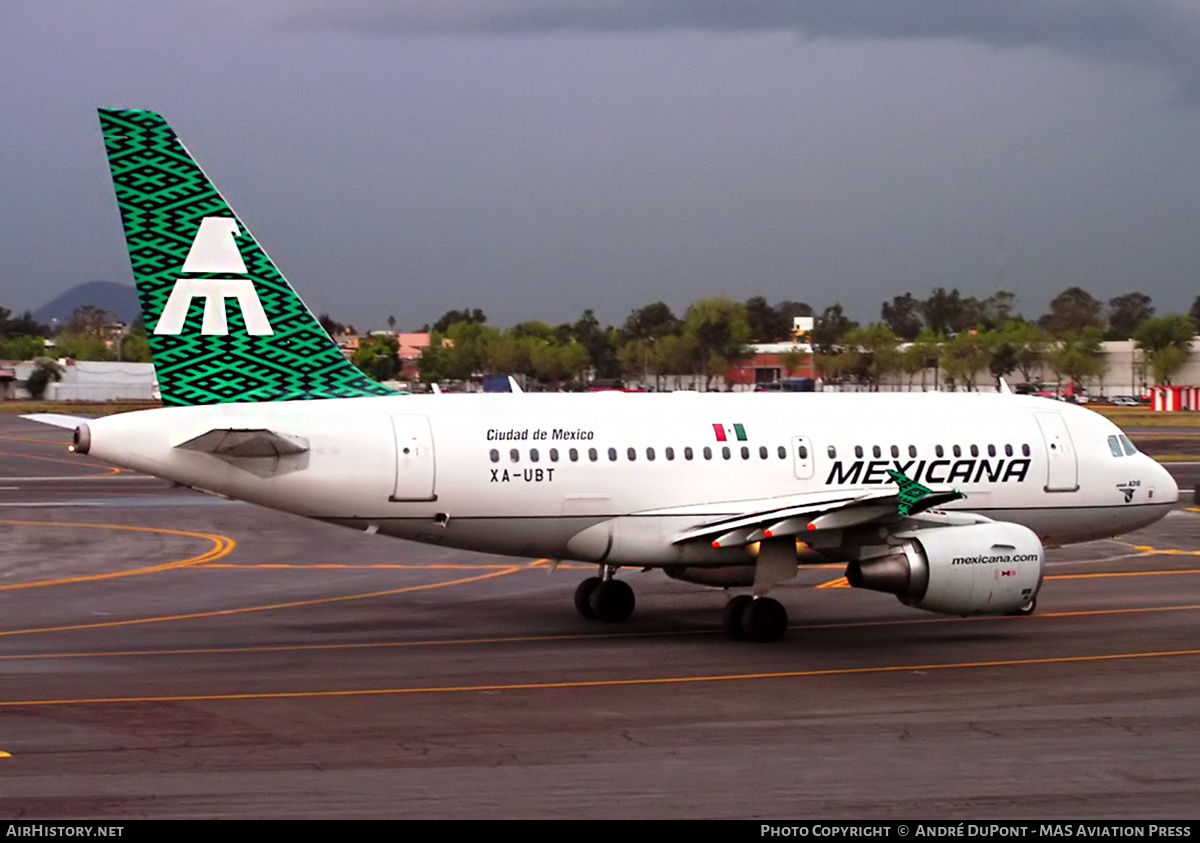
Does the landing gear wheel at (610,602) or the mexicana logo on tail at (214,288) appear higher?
the mexicana logo on tail at (214,288)

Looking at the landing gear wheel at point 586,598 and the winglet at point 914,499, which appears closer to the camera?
the winglet at point 914,499

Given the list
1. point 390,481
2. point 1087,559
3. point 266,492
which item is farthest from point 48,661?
point 1087,559

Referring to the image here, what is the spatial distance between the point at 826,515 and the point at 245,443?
28.1 feet

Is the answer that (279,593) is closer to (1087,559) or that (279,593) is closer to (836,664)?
(836,664)

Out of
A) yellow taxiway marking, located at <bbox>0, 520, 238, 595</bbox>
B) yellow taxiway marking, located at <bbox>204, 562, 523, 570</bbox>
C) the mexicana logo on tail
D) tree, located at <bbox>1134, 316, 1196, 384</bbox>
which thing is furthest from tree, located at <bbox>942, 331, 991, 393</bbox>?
the mexicana logo on tail

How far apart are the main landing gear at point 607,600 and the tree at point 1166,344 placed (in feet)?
427

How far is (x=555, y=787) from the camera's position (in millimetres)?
16266

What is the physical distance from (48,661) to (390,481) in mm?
5505

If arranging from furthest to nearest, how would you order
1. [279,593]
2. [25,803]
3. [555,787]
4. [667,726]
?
[279,593] < [667,726] < [555,787] < [25,803]

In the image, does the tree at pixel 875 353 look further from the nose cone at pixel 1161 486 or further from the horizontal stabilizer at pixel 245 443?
the horizontal stabilizer at pixel 245 443

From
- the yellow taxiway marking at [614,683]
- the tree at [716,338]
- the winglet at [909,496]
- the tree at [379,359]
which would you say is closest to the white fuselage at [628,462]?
the winglet at [909,496]

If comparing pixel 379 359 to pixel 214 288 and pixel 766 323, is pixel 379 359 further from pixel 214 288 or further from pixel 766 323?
pixel 214 288

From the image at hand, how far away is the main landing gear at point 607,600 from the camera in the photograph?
28328 millimetres

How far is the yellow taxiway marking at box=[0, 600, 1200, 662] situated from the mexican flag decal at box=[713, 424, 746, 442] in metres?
3.14
